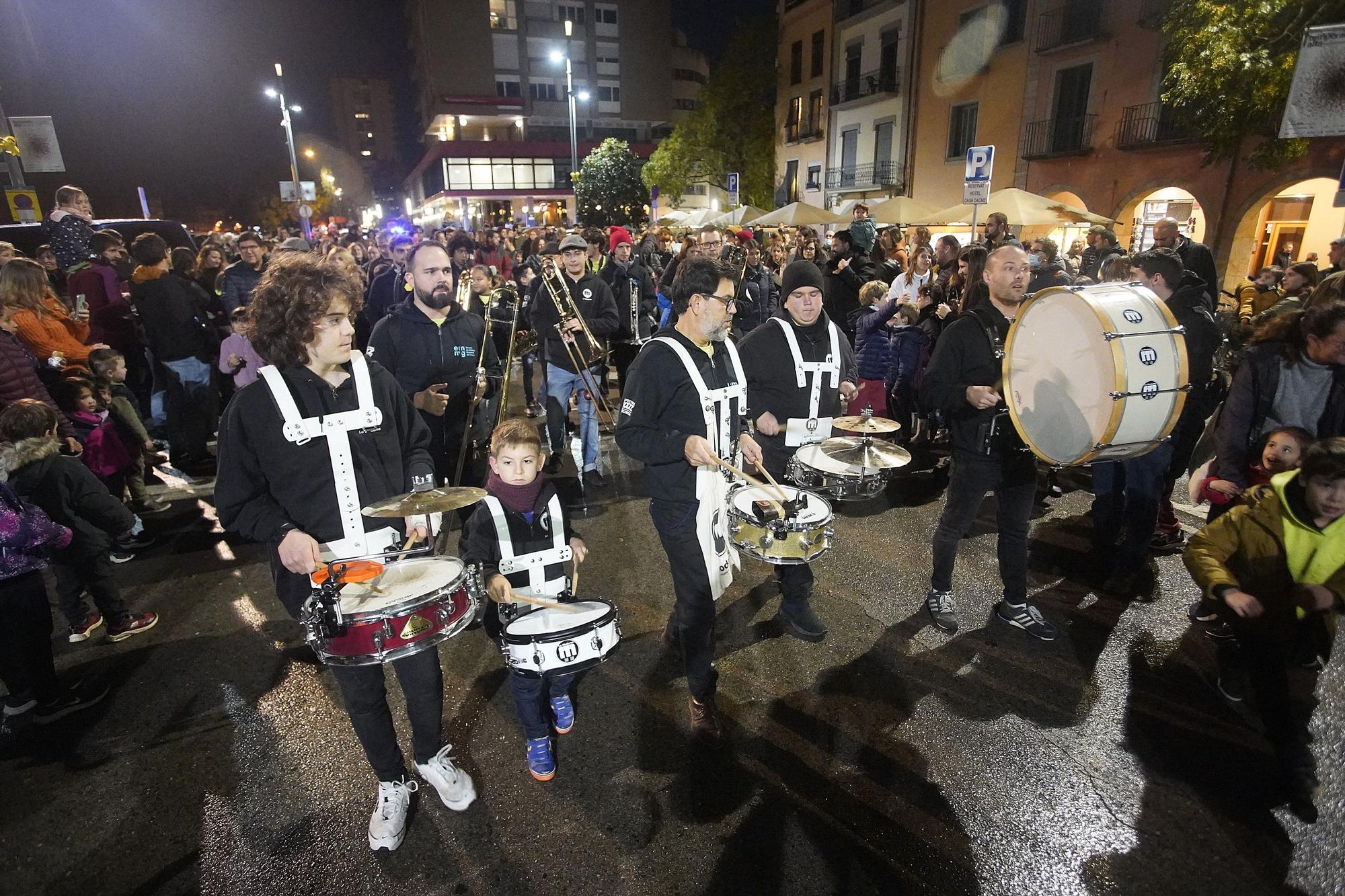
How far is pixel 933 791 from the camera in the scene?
120 inches

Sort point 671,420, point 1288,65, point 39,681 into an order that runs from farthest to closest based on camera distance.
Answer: point 1288,65, point 39,681, point 671,420

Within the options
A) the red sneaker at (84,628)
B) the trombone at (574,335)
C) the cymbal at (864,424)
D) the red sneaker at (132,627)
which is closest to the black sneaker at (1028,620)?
the cymbal at (864,424)

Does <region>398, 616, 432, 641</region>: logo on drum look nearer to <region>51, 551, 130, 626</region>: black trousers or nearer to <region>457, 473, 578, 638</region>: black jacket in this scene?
<region>457, 473, 578, 638</region>: black jacket

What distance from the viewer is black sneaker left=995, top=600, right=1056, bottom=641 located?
13.7 feet

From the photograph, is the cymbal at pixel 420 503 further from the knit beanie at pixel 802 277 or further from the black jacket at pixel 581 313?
the black jacket at pixel 581 313

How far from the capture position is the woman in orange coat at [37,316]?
17.8ft

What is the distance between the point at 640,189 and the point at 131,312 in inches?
1369

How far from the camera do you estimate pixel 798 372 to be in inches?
158

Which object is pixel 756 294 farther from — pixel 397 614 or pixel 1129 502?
pixel 397 614

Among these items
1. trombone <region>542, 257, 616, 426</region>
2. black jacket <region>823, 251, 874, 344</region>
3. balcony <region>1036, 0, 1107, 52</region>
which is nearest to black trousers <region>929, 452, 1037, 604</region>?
trombone <region>542, 257, 616, 426</region>

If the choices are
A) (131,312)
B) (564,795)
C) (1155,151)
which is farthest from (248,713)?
(1155,151)

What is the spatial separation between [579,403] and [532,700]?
4.18 metres

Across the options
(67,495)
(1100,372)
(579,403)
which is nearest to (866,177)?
(579,403)

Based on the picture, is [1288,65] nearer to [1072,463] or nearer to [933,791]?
[1072,463]
